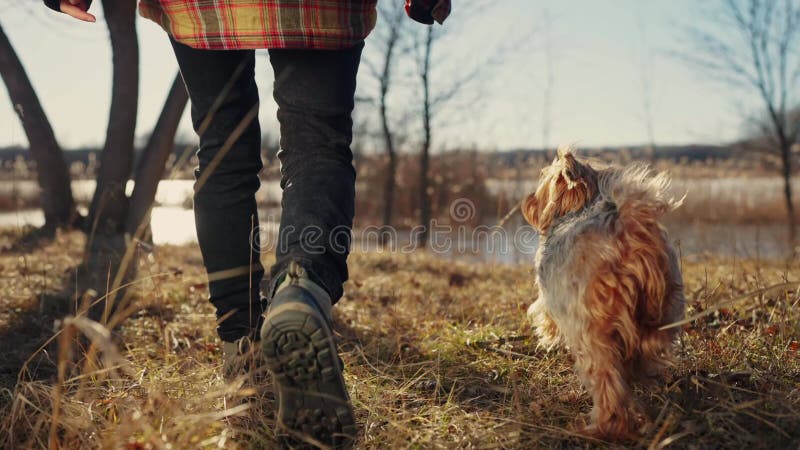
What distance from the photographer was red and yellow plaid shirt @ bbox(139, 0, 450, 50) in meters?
1.84

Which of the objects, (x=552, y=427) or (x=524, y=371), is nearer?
(x=552, y=427)

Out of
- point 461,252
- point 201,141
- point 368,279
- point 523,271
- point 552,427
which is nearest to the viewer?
point 552,427

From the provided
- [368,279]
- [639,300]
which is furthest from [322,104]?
[368,279]

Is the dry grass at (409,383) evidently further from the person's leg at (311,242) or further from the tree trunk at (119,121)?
the tree trunk at (119,121)

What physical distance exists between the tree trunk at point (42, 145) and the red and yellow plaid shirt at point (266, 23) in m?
3.83

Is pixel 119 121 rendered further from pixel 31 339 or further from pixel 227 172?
pixel 227 172

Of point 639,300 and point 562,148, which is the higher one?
point 562,148

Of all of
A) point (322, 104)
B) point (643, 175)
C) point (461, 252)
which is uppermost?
point (322, 104)

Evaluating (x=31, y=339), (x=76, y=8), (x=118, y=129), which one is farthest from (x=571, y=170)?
(x=118, y=129)

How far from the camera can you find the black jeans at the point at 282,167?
6.11ft

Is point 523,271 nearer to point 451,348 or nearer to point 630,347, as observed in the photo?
point 451,348

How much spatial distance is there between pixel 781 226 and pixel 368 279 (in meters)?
10.4

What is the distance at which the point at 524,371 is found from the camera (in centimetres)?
246

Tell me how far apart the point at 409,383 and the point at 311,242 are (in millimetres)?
692
